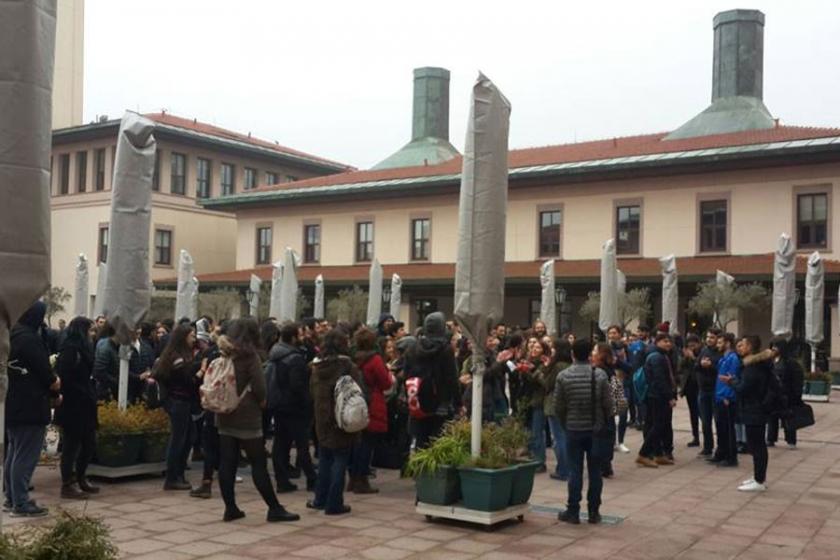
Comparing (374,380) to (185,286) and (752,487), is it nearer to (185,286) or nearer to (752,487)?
(752,487)

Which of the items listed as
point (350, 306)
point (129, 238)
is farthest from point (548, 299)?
point (129, 238)

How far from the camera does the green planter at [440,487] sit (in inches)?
324

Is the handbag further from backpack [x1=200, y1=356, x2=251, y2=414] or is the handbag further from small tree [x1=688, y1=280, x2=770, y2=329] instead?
small tree [x1=688, y1=280, x2=770, y2=329]

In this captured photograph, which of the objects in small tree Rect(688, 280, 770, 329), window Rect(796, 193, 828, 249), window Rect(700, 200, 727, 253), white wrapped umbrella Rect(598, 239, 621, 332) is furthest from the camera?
window Rect(700, 200, 727, 253)

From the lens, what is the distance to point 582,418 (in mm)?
8492

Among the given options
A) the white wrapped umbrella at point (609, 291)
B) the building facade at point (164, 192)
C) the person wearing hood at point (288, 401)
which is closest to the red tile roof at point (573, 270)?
the building facade at point (164, 192)

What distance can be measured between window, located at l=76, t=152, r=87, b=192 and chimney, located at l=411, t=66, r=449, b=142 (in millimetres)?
17586

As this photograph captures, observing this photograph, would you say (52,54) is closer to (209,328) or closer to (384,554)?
(384,554)

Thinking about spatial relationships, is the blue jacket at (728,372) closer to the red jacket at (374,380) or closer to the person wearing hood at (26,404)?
the red jacket at (374,380)

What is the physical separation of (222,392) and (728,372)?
7269 mm

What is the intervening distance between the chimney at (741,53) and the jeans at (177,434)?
3539 centimetres

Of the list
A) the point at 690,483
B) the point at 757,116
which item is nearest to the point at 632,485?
the point at 690,483

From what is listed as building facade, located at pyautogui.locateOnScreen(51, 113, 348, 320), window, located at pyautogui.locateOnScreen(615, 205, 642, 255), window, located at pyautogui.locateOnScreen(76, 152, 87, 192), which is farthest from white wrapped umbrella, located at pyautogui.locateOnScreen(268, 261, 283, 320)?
window, located at pyautogui.locateOnScreen(76, 152, 87, 192)

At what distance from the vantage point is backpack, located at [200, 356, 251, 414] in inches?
314
